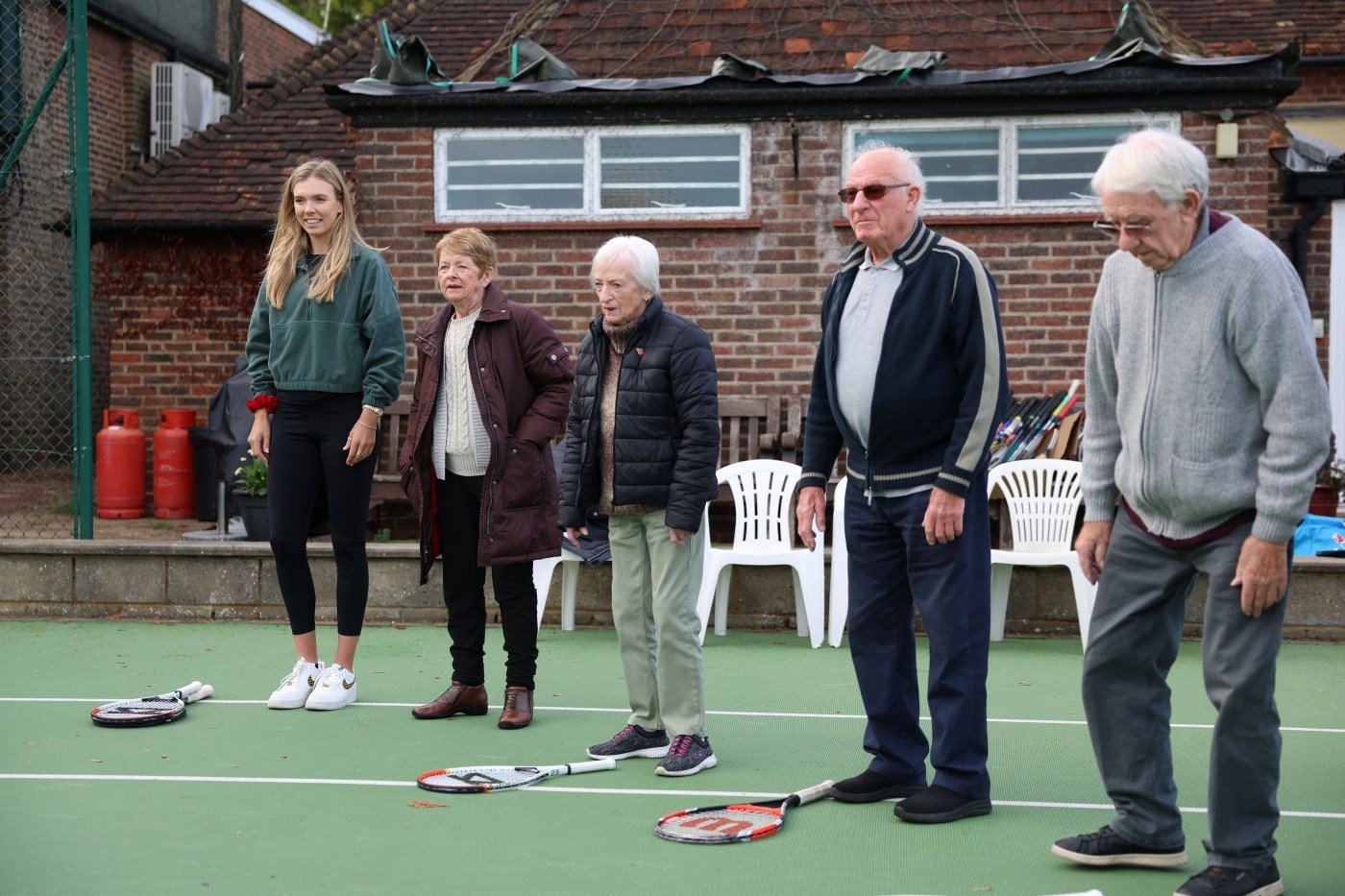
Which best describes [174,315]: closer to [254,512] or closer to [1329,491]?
[254,512]

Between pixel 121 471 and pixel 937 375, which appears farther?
pixel 121 471

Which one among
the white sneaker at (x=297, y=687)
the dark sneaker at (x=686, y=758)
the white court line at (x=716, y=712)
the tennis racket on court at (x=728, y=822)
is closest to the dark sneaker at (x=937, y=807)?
the tennis racket on court at (x=728, y=822)

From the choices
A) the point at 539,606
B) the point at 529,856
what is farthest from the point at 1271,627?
the point at 539,606

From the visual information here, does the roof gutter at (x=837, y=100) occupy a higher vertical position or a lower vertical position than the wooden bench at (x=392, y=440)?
higher

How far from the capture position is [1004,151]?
10.4m

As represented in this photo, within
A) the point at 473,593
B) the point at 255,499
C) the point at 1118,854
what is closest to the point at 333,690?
the point at 473,593

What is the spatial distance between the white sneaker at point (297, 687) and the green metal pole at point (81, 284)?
10.7ft

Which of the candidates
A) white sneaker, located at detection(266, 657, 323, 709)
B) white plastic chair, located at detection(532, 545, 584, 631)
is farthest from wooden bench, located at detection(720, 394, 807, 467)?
white sneaker, located at detection(266, 657, 323, 709)

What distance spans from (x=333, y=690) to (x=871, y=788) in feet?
7.86

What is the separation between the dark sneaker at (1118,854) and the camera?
387 centimetres

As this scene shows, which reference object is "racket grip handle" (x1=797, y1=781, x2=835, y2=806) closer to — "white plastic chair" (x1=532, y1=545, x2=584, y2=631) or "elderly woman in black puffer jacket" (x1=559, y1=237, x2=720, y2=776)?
"elderly woman in black puffer jacket" (x1=559, y1=237, x2=720, y2=776)

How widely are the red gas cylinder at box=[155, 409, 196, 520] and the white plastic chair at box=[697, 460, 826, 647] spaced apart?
6.28 meters

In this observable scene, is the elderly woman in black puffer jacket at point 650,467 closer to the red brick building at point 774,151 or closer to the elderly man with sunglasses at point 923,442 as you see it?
the elderly man with sunglasses at point 923,442

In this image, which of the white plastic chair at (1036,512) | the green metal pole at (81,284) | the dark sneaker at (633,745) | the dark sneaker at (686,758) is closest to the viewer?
the dark sneaker at (686,758)
